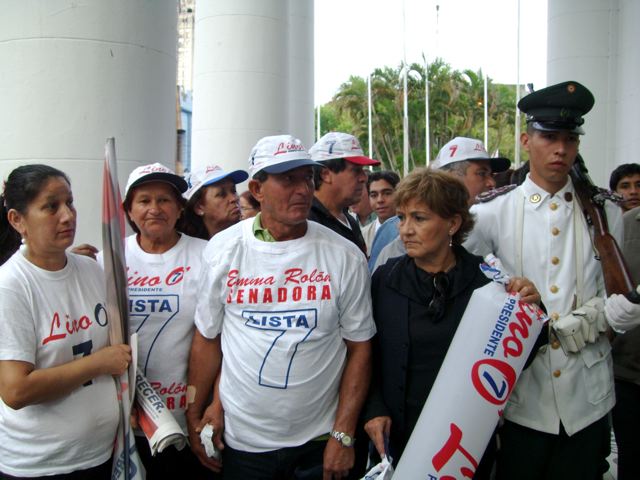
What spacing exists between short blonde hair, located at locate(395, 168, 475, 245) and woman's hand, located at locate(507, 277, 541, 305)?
42 cm

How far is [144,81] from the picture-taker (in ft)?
13.7

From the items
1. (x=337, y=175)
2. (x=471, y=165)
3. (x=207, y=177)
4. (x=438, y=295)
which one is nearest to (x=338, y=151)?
(x=337, y=175)

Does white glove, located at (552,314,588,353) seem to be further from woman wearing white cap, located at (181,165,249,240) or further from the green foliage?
the green foliage

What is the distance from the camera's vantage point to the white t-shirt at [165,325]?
9.70 feet

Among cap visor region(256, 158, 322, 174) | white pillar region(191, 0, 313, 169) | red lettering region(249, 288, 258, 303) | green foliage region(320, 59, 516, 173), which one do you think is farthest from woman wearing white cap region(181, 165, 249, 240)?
green foliage region(320, 59, 516, 173)

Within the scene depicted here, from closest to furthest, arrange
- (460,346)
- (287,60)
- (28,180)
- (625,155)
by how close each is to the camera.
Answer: (460,346)
(28,180)
(625,155)
(287,60)

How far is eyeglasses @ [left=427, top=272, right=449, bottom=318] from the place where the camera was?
2.56 meters

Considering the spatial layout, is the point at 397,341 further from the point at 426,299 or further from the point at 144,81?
the point at 144,81

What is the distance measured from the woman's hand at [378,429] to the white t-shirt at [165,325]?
950 mm

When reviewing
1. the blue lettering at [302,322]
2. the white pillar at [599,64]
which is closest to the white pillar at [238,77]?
the white pillar at [599,64]

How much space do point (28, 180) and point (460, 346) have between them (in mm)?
1895

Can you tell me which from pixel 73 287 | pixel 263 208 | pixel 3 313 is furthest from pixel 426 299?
pixel 3 313

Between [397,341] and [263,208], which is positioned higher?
[263,208]

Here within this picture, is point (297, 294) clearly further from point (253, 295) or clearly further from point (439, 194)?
point (439, 194)
